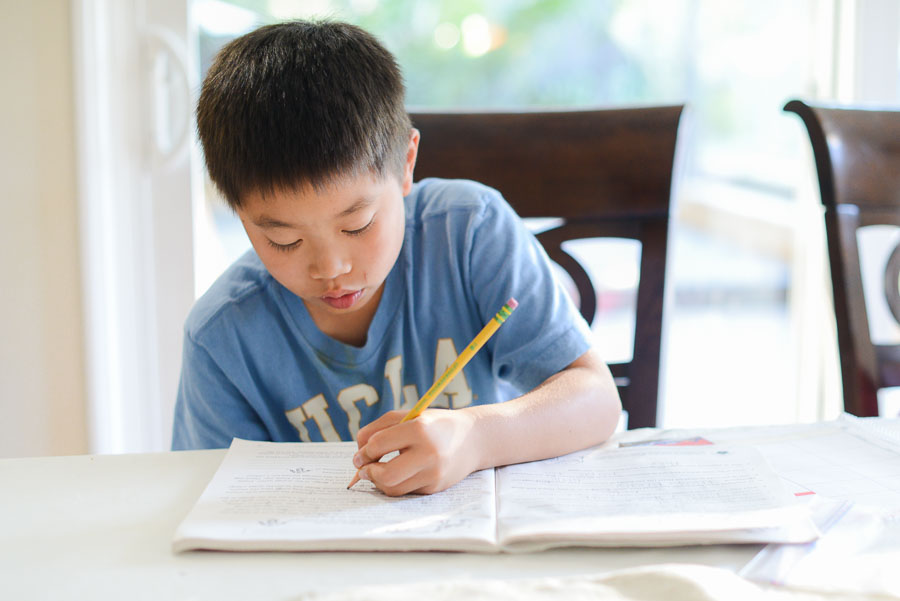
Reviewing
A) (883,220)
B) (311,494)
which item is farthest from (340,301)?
(883,220)

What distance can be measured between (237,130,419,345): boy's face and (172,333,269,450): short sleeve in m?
0.15

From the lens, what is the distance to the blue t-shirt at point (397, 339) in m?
0.82

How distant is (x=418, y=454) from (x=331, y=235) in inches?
9.3

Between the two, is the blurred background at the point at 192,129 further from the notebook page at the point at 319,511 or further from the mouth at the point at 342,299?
the notebook page at the point at 319,511

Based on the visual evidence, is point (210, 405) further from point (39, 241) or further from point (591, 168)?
point (39, 241)

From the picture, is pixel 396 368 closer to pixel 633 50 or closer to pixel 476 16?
pixel 476 16

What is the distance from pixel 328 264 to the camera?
71 cm

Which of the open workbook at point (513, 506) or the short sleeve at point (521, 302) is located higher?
the short sleeve at point (521, 302)

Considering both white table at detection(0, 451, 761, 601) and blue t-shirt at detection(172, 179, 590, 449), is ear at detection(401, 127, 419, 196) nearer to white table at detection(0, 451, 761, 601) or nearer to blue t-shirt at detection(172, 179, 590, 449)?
blue t-shirt at detection(172, 179, 590, 449)

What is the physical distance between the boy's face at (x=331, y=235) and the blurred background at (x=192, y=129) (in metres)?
0.43

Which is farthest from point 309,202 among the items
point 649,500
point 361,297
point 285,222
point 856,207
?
point 856,207

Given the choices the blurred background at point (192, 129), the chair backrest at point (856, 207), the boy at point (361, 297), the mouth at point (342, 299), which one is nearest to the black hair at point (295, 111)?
the boy at point (361, 297)

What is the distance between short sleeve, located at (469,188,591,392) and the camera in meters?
0.80

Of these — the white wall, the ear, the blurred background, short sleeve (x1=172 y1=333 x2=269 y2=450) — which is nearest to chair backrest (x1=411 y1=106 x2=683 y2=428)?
the blurred background
